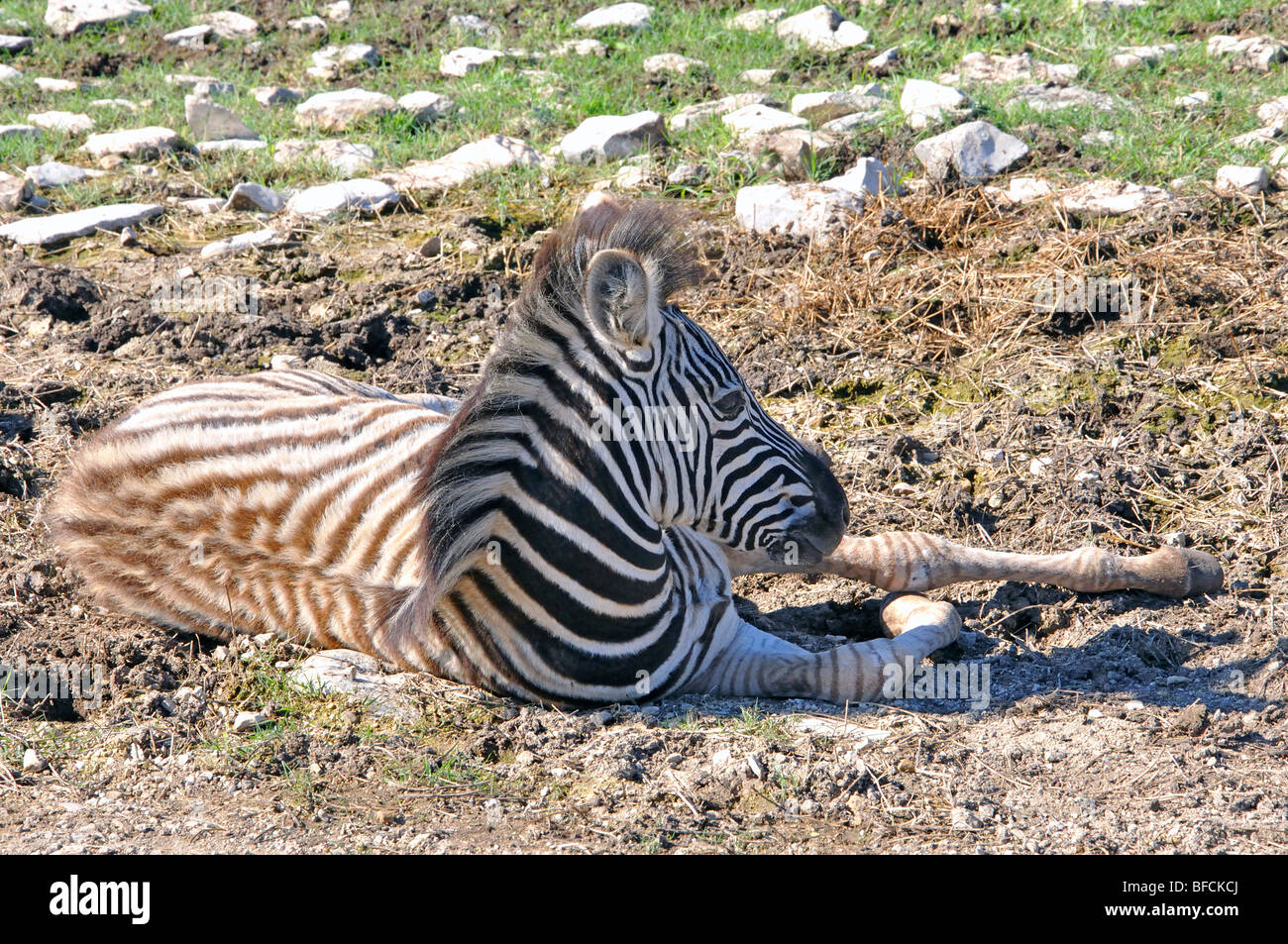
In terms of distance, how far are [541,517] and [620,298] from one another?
77 cm

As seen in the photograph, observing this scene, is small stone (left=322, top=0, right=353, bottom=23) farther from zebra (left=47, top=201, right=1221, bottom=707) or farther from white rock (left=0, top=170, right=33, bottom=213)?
zebra (left=47, top=201, right=1221, bottom=707)

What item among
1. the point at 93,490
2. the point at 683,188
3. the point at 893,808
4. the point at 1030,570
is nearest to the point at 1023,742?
the point at 893,808

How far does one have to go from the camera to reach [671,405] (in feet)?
12.8

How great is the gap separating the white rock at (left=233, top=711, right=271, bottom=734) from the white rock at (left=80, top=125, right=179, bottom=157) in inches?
258

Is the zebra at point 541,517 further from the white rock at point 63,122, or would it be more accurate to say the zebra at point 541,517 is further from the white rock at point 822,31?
the white rock at point 822,31

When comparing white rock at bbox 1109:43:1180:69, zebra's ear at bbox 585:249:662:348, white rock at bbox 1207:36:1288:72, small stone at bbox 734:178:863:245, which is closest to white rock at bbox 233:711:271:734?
zebra's ear at bbox 585:249:662:348

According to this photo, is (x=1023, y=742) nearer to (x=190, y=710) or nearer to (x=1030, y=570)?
(x=1030, y=570)

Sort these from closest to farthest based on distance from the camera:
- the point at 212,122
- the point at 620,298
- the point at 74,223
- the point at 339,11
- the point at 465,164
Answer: the point at 620,298
the point at 74,223
the point at 465,164
the point at 212,122
the point at 339,11

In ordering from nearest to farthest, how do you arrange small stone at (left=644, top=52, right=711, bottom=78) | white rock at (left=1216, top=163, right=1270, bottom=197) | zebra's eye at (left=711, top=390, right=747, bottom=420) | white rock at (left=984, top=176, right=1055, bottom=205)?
1. zebra's eye at (left=711, top=390, right=747, bottom=420)
2. white rock at (left=1216, top=163, right=1270, bottom=197)
3. white rock at (left=984, top=176, right=1055, bottom=205)
4. small stone at (left=644, top=52, right=711, bottom=78)

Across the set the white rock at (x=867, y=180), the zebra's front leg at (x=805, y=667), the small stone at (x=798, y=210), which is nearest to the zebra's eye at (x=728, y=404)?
the zebra's front leg at (x=805, y=667)

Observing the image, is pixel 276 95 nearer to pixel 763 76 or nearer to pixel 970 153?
pixel 763 76

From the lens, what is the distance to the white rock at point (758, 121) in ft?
27.5

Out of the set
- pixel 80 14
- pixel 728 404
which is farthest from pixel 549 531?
pixel 80 14

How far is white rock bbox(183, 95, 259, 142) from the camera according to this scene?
9.38 m
